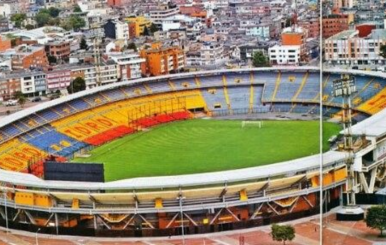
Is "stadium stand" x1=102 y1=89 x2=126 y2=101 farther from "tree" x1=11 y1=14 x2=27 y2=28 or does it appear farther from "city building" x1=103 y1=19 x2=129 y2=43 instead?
"tree" x1=11 y1=14 x2=27 y2=28

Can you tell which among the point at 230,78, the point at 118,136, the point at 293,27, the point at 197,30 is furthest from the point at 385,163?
the point at 197,30

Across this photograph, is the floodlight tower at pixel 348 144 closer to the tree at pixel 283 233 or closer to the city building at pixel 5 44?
the tree at pixel 283 233

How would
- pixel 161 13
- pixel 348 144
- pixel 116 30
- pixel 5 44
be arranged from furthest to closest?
pixel 161 13, pixel 116 30, pixel 5 44, pixel 348 144

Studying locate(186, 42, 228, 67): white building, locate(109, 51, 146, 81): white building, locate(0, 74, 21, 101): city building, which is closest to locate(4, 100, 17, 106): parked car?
locate(0, 74, 21, 101): city building

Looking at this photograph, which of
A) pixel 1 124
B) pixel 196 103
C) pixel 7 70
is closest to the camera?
pixel 1 124

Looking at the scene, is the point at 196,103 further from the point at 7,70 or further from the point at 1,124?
the point at 7,70

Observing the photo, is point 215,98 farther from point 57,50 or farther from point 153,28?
point 153,28

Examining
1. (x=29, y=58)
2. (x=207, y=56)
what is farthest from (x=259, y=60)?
(x=29, y=58)
